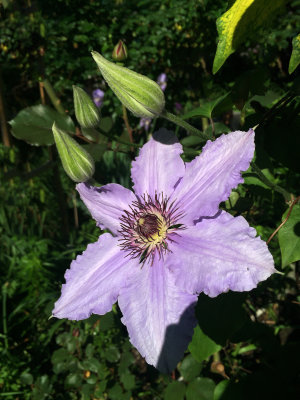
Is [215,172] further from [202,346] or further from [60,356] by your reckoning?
[60,356]

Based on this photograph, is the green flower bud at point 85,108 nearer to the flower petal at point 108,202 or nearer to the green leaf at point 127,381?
the flower petal at point 108,202

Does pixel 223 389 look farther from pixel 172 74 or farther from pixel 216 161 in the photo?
pixel 172 74

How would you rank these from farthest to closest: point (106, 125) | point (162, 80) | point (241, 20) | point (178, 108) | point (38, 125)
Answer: point (178, 108)
point (162, 80)
point (106, 125)
point (38, 125)
point (241, 20)

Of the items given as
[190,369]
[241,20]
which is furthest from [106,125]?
[190,369]

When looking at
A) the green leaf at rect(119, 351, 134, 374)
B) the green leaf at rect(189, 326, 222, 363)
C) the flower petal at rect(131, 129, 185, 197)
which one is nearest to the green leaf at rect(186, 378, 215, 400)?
the green leaf at rect(189, 326, 222, 363)

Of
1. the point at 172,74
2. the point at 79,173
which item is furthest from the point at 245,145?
the point at 172,74
